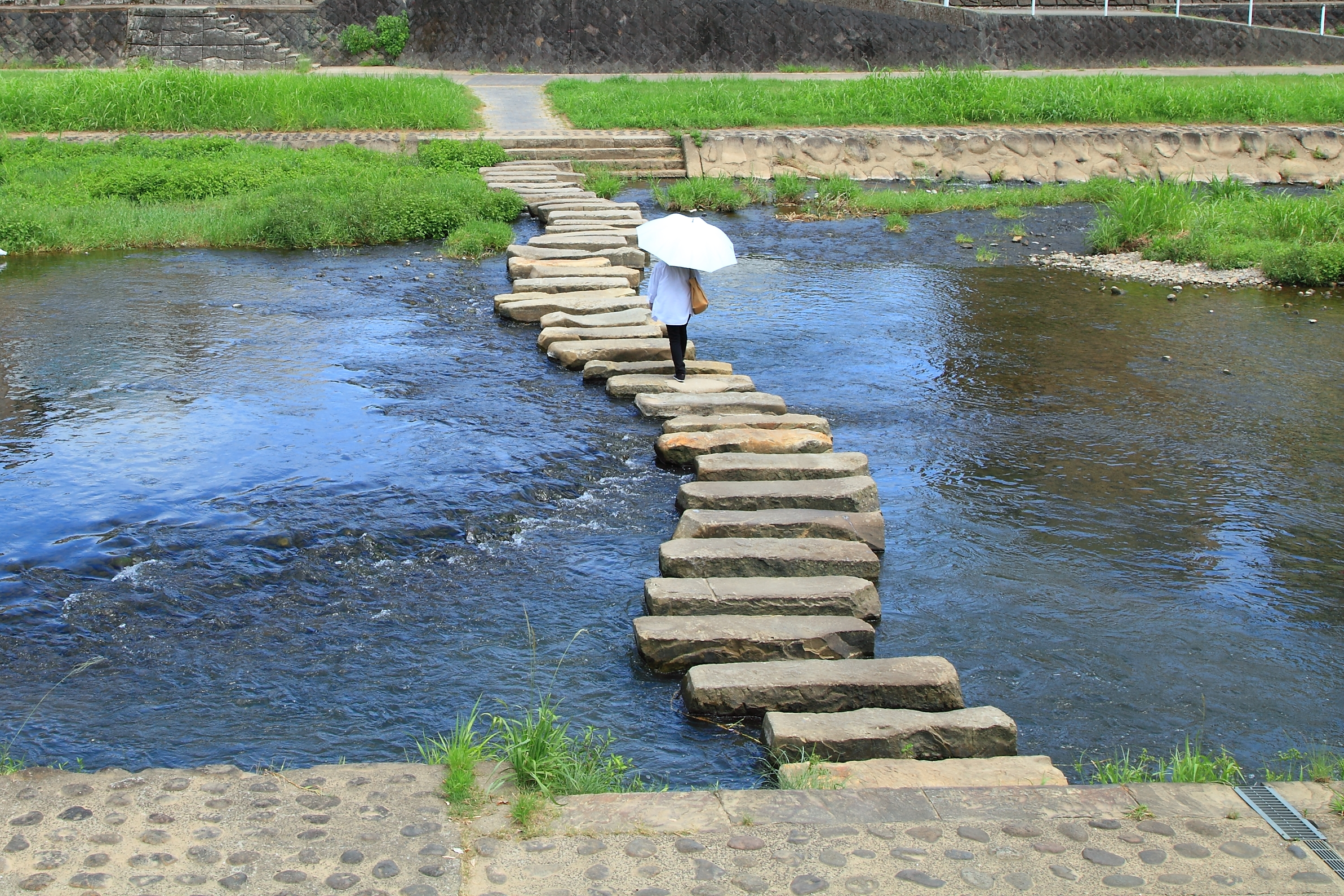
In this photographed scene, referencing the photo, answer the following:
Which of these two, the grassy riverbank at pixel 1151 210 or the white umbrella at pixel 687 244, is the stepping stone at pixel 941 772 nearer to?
the white umbrella at pixel 687 244

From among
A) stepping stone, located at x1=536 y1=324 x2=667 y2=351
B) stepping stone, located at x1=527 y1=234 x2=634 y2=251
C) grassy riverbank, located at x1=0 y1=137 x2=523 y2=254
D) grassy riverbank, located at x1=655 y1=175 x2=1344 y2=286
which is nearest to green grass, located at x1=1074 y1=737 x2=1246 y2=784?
stepping stone, located at x1=536 y1=324 x2=667 y2=351

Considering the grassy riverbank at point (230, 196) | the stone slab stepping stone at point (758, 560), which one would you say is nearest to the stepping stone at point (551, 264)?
the grassy riverbank at point (230, 196)

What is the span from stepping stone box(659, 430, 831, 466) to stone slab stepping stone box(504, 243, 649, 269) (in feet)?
14.8

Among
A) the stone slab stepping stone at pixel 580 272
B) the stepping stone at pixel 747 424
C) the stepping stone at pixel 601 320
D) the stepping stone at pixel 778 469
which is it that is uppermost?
the stone slab stepping stone at pixel 580 272

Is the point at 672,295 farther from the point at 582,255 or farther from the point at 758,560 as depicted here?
the point at 582,255

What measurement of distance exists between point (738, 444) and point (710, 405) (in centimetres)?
81

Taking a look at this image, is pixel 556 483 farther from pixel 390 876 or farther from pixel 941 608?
pixel 390 876

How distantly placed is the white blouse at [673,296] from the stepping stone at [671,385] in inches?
16.8

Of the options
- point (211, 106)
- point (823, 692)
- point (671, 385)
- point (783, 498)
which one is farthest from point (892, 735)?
point (211, 106)

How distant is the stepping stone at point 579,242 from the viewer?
11.3 meters

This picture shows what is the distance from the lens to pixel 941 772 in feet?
12.9

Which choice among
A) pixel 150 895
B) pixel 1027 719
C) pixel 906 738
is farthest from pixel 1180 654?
pixel 150 895

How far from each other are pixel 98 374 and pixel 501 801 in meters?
5.90

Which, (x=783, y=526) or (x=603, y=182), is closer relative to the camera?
(x=783, y=526)
